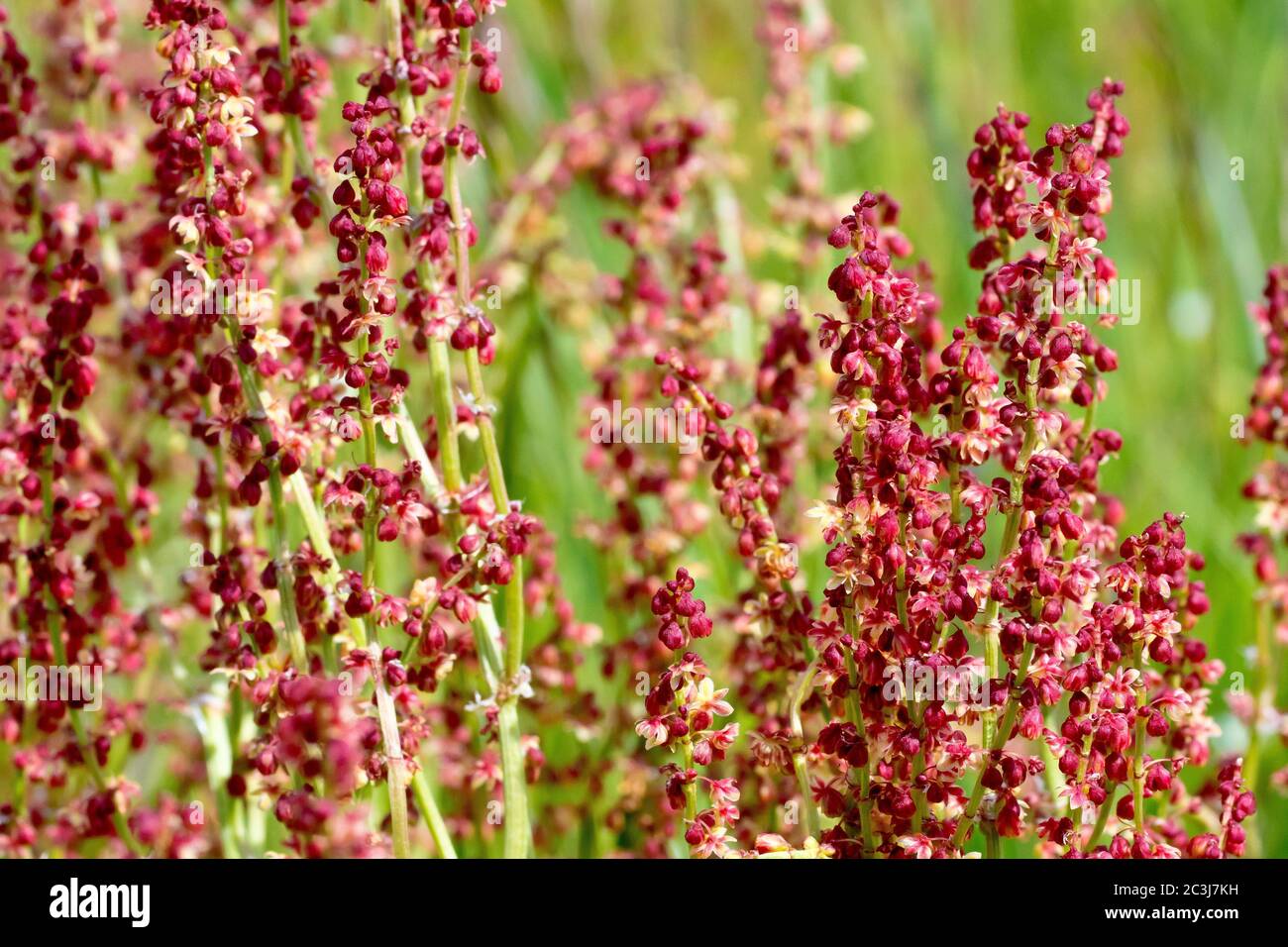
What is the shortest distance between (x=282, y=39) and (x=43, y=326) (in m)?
0.64

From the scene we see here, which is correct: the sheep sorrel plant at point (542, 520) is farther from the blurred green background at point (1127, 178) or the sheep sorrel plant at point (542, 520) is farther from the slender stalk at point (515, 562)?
the blurred green background at point (1127, 178)

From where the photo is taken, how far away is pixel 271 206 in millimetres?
2184

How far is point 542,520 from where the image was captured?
219cm

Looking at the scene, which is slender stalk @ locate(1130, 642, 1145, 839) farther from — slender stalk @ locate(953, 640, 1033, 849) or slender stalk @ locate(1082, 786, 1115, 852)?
slender stalk @ locate(953, 640, 1033, 849)

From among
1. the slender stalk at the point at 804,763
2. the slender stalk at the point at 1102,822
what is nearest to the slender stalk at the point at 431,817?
the slender stalk at the point at 804,763

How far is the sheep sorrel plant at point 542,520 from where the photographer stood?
1650mm

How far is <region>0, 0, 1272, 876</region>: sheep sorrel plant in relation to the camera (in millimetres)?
1650

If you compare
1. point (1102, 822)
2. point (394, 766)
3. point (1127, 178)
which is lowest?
point (1102, 822)

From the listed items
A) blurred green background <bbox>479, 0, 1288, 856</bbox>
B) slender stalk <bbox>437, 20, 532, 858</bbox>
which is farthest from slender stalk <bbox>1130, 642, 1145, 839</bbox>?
blurred green background <bbox>479, 0, 1288, 856</bbox>

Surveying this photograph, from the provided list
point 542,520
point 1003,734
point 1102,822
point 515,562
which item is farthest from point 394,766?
point 1102,822

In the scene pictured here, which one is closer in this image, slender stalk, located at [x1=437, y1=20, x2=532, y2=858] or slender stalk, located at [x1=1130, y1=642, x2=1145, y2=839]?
slender stalk, located at [x1=1130, y1=642, x2=1145, y2=839]

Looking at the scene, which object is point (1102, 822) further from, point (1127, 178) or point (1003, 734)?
point (1127, 178)
